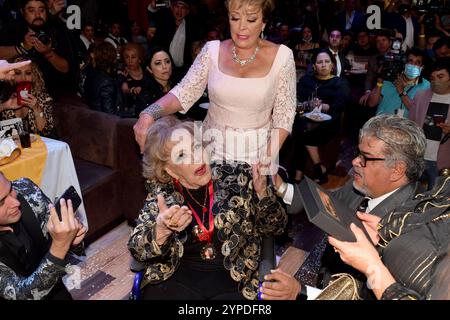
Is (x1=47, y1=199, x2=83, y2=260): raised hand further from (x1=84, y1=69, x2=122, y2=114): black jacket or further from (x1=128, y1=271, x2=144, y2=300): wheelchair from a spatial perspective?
(x1=84, y1=69, x2=122, y2=114): black jacket

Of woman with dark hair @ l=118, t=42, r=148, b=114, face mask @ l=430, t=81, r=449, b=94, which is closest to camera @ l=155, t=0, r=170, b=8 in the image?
woman with dark hair @ l=118, t=42, r=148, b=114

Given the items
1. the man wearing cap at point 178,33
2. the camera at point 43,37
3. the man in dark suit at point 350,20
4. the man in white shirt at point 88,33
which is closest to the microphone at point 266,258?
the camera at point 43,37

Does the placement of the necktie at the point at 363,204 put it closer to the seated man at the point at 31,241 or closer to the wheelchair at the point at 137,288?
the wheelchair at the point at 137,288

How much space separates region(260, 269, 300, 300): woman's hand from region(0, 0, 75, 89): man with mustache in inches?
138

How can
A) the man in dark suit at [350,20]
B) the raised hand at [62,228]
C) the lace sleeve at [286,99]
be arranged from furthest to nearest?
the man in dark suit at [350,20] < the lace sleeve at [286,99] < the raised hand at [62,228]

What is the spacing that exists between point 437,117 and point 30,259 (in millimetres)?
3385

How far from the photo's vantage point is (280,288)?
1.91m

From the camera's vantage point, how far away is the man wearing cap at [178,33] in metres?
6.15

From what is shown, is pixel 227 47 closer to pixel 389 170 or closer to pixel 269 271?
pixel 389 170

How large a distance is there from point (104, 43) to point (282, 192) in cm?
323

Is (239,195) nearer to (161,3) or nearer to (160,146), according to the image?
(160,146)

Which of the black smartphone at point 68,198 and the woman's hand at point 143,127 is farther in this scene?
the woman's hand at point 143,127

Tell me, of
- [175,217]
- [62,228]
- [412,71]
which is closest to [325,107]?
[412,71]

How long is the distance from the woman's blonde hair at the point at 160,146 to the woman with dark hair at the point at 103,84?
2.49 meters
